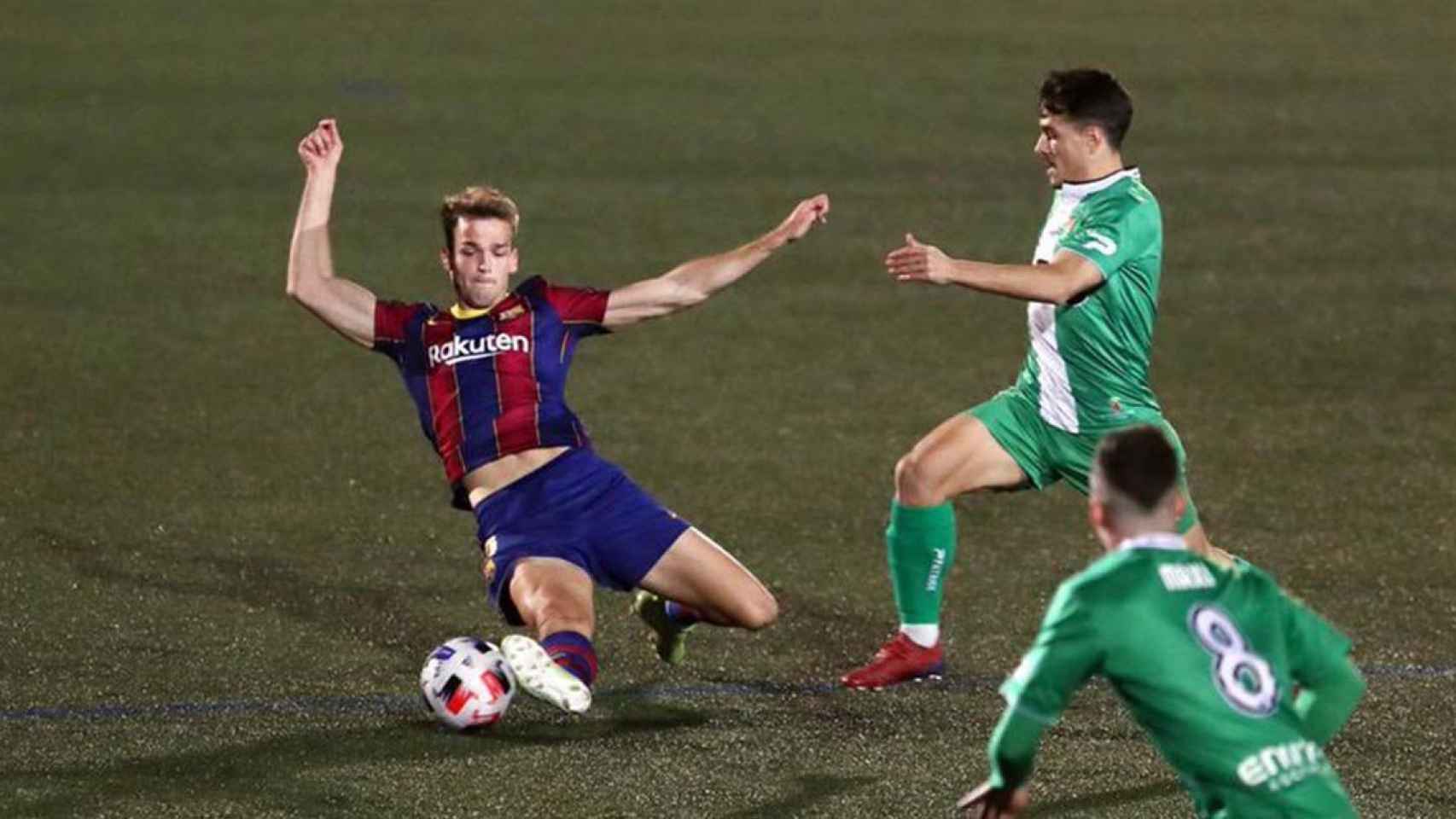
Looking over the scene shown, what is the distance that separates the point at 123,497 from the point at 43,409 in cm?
158

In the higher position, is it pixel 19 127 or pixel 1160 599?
pixel 1160 599

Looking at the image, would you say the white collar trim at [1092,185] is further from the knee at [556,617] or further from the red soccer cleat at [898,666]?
the knee at [556,617]

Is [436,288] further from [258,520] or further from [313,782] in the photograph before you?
[313,782]

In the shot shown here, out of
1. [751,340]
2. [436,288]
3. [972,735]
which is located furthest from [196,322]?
[972,735]

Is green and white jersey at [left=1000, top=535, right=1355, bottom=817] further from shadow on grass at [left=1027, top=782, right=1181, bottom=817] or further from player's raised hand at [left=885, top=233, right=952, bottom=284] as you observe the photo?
player's raised hand at [left=885, top=233, right=952, bottom=284]

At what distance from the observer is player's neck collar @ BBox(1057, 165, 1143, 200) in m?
8.18

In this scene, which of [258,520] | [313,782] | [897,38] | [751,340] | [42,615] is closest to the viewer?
[313,782]

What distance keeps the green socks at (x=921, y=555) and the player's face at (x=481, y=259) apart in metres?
1.42

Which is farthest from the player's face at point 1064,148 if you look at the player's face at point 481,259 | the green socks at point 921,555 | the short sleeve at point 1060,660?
the short sleeve at point 1060,660

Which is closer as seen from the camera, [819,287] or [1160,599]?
[1160,599]

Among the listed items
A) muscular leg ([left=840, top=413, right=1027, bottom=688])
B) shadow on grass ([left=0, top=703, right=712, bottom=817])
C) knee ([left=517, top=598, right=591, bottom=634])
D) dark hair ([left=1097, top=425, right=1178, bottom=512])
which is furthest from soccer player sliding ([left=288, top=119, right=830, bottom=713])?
dark hair ([left=1097, top=425, right=1178, bottom=512])

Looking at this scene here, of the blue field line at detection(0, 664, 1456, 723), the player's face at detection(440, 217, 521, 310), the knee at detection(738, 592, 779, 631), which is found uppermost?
the player's face at detection(440, 217, 521, 310)

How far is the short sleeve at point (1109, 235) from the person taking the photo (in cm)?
799

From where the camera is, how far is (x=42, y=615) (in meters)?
9.01
